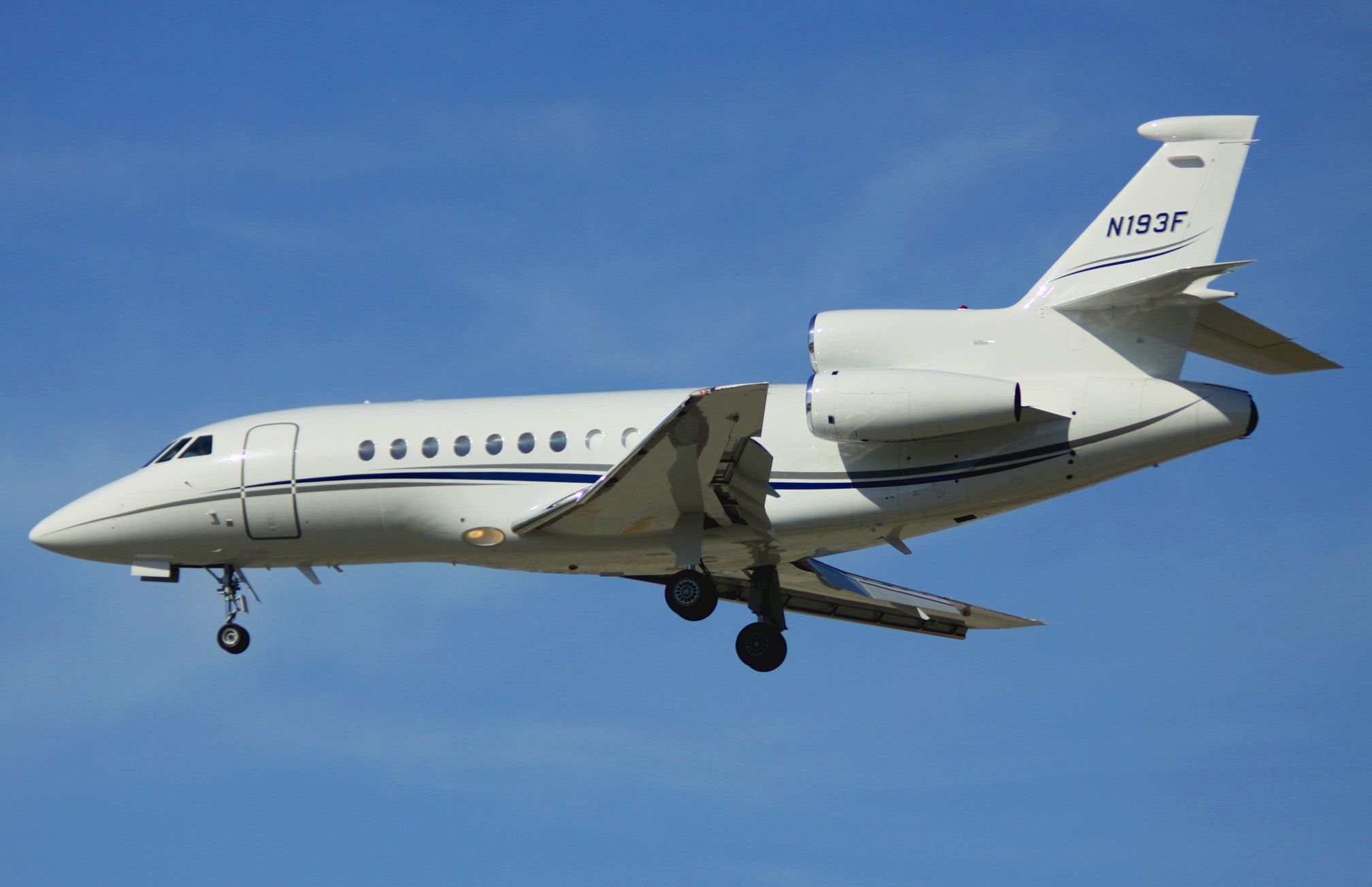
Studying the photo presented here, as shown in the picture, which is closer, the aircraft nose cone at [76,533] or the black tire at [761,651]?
the black tire at [761,651]

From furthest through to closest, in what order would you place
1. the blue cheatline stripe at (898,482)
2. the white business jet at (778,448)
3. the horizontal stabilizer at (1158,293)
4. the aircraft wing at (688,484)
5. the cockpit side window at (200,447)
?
the cockpit side window at (200,447), the blue cheatline stripe at (898,482), the white business jet at (778,448), the aircraft wing at (688,484), the horizontal stabilizer at (1158,293)

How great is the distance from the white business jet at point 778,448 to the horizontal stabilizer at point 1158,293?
0.09 feet

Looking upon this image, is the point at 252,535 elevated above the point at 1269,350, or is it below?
below

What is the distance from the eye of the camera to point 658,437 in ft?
64.2

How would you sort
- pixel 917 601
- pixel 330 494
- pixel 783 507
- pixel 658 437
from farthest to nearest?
pixel 917 601
pixel 330 494
pixel 783 507
pixel 658 437

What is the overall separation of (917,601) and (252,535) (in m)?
10.4

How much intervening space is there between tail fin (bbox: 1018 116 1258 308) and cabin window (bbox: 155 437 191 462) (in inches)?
495

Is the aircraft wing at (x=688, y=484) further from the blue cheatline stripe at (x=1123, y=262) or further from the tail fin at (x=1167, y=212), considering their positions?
the blue cheatline stripe at (x=1123, y=262)

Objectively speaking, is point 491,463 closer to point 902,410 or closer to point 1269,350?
point 902,410

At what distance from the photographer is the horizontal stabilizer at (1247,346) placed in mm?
19656

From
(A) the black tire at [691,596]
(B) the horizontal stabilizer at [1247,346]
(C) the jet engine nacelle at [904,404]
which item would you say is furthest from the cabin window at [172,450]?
(B) the horizontal stabilizer at [1247,346]

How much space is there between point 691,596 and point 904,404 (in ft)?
13.0

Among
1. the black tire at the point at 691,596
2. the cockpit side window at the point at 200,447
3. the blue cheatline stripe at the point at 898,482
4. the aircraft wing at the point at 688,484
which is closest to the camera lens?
the aircraft wing at the point at 688,484

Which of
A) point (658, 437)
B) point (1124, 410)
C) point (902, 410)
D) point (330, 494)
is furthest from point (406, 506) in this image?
point (1124, 410)
